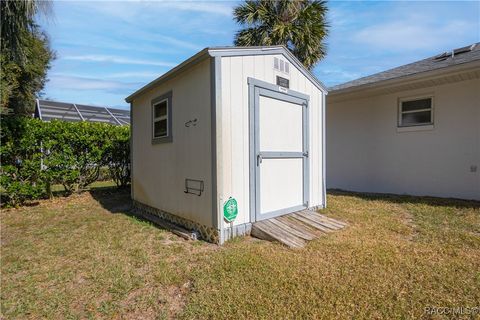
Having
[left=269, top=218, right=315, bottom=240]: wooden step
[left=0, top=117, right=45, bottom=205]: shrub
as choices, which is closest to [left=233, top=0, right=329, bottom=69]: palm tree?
[left=0, top=117, right=45, bottom=205]: shrub

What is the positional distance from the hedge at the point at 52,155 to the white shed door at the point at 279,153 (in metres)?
5.12

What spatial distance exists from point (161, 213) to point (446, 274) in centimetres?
427

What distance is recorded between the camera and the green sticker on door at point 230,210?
12.3 ft

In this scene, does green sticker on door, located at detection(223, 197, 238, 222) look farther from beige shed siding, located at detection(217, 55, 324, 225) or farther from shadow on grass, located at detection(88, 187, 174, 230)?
shadow on grass, located at detection(88, 187, 174, 230)

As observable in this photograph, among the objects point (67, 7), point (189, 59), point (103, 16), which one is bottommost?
point (189, 59)

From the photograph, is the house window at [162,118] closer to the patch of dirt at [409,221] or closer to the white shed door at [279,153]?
the white shed door at [279,153]

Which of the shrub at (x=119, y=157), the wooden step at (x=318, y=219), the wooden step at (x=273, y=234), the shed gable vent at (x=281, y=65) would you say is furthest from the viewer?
the shrub at (x=119, y=157)

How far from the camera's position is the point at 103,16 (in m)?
6.36

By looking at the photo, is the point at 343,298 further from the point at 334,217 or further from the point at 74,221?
the point at 74,221

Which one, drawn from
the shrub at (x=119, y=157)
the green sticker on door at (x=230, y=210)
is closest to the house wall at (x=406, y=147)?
the green sticker on door at (x=230, y=210)

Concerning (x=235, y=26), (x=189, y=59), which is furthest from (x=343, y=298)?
(x=235, y=26)

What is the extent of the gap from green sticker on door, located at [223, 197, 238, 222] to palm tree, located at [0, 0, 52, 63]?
4.27 metres

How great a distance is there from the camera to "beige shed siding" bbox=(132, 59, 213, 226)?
391cm
